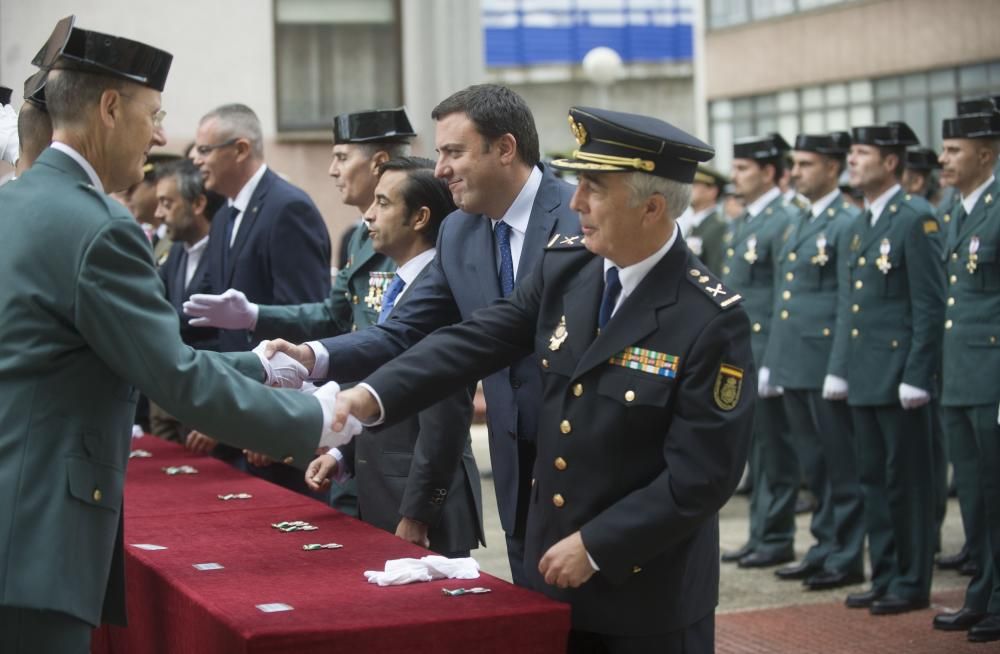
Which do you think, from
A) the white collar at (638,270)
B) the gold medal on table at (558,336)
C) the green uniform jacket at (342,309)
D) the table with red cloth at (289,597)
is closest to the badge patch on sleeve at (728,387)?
the white collar at (638,270)

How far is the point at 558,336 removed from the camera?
3.34m

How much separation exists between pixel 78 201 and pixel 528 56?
3603cm

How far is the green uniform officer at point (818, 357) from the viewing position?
24.8 ft

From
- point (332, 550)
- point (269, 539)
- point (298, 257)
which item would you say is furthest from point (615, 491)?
point (298, 257)

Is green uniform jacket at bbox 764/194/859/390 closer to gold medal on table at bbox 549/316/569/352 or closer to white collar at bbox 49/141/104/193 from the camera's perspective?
gold medal on table at bbox 549/316/569/352

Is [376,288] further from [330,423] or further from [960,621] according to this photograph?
[960,621]

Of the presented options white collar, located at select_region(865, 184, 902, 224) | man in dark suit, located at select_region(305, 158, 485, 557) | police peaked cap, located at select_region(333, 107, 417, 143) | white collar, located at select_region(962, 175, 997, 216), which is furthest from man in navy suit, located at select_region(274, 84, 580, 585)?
white collar, located at select_region(865, 184, 902, 224)

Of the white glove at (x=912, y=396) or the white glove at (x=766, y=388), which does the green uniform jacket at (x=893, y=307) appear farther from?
the white glove at (x=766, y=388)

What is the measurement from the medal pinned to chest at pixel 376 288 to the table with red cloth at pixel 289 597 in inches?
34.8

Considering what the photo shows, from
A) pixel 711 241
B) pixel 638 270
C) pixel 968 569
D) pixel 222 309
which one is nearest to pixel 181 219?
pixel 222 309

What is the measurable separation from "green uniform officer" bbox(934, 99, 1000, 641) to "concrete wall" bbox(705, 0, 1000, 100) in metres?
13.0

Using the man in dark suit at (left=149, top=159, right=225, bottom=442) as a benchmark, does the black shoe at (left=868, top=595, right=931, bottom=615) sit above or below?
below

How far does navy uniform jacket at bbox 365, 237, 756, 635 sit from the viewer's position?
3.03 meters

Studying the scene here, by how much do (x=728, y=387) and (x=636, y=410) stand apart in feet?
0.65
